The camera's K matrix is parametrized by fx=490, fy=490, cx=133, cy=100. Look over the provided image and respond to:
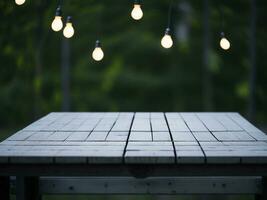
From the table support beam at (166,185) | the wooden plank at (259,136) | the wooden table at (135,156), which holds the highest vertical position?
the wooden plank at (259,136)

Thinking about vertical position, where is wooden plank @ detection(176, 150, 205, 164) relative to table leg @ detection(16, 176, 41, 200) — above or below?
above

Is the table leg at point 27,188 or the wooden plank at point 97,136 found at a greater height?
the wooden plank at point 97,136

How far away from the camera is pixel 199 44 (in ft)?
49.8

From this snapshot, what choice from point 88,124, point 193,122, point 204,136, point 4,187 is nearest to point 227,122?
point 193,122

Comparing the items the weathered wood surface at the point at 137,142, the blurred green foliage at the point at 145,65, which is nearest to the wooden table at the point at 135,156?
the weathered wood surface at the point at 137,142

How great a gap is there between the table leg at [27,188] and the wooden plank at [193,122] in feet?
4.50

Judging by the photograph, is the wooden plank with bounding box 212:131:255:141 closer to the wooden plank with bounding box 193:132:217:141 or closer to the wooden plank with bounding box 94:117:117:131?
the wooden plank with bounding box 193:132:217:141

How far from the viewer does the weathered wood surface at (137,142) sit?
304cm

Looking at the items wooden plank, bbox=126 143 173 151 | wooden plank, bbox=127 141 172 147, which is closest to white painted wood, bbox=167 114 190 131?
wooden plank, bbox=127 141 172 147

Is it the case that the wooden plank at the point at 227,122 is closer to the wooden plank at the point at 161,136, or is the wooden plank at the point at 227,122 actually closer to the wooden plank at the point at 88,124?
the wooden plank at the point at 161,136

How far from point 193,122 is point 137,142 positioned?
1.32 m

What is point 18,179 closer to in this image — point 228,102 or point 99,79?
point 99,79

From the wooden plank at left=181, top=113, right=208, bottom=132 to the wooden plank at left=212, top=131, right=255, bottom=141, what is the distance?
26cm

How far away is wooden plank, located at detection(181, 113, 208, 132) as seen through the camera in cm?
421
